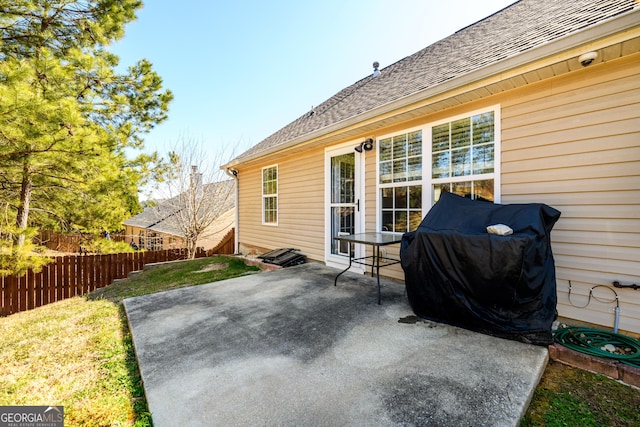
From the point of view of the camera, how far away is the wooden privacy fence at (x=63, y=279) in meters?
6.27

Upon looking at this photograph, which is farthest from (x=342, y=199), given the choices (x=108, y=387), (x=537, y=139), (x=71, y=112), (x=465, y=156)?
(x=71, y=112)

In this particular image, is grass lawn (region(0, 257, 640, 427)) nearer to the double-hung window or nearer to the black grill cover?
the black grill cover

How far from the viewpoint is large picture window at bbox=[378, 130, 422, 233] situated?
157 inches

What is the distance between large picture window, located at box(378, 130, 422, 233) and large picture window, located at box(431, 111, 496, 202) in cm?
26

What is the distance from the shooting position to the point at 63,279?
6895mm

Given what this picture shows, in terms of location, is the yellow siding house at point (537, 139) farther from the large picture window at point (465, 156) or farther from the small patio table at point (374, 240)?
the small patio table at point (374, 240)

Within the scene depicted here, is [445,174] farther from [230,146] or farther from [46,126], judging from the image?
[230,146]

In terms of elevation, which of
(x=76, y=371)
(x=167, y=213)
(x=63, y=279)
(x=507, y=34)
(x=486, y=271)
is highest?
(x=507, y=34)

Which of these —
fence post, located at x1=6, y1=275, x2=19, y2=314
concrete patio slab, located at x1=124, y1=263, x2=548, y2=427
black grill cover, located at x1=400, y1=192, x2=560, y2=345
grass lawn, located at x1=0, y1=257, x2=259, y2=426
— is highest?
black grill cover, located at x1=400, y1=192, x2=560, y2=345

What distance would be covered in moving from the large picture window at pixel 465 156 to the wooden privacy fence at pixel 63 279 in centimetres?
858

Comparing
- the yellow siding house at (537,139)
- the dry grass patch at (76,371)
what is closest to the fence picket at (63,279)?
the dry grass patch at (76,371)

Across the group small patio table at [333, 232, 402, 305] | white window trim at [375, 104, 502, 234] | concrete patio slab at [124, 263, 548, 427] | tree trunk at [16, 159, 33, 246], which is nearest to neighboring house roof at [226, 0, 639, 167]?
white window trim at [375, 104, 502, 234]

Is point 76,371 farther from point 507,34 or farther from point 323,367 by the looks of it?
point 507,34

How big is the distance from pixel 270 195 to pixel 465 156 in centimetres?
480
